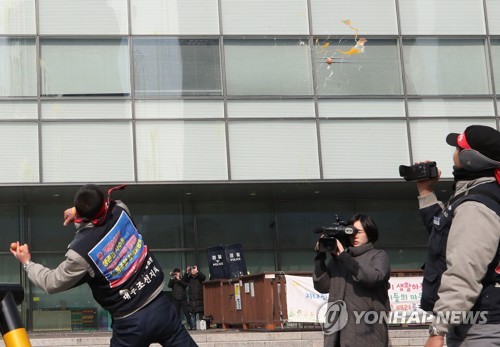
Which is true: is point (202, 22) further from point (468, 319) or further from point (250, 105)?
point (468, 319)

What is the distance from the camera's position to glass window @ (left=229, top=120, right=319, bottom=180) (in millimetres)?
23078

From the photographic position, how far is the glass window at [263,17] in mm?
23688

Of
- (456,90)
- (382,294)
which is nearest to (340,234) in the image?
(382,294)

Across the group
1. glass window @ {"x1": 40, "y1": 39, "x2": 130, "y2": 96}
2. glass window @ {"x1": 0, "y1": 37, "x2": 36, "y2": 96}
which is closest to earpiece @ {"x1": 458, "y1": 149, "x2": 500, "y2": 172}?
glass window @ {"x1": 40, "y1": 39, "x2": 130, "y2": 96}

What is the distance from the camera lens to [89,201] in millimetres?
6176

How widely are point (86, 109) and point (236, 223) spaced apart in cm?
546

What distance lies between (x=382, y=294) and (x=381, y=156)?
16614 millimetres

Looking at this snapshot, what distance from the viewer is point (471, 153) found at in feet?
14.7

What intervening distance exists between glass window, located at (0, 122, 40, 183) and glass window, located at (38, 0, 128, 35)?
250 centimetres

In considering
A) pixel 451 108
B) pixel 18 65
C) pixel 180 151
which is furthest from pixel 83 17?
pixel 451 108

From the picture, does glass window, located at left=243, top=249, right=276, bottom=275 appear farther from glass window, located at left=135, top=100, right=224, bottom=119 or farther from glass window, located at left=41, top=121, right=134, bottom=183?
glass window, located at left=41, top=121, right=134, bottom=183

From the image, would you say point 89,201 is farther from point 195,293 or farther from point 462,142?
point 195,293

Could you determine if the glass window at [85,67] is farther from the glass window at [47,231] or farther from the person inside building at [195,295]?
the person inside building at [195,295]

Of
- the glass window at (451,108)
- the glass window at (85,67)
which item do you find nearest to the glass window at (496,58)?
the glass window at (451,108)
